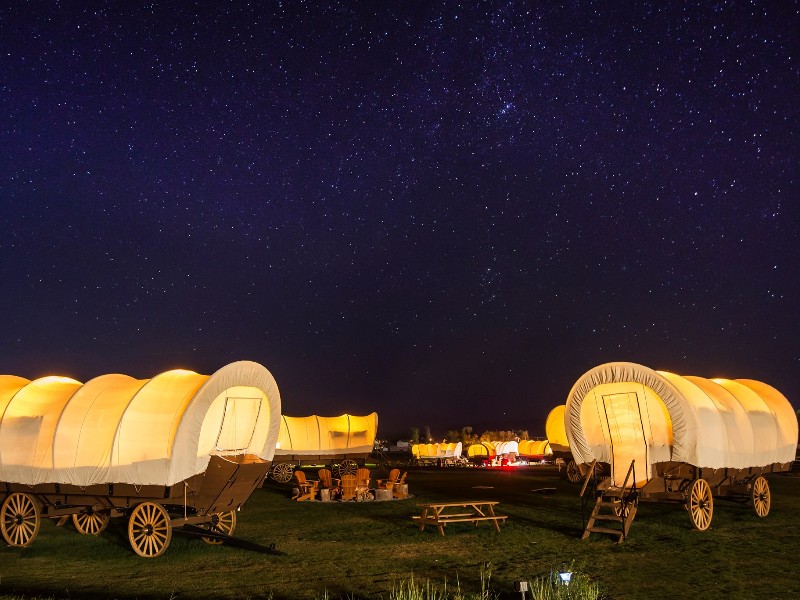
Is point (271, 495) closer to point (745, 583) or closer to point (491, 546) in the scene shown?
point (491, 546)

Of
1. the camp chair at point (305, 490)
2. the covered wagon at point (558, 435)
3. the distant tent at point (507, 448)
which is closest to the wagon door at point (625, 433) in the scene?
the camp chair at point (305, 490)

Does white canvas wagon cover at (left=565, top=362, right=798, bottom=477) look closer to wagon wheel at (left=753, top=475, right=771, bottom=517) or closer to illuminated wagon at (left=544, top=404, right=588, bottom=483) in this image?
wagon wheel at (left=753, top=475, right=771, bottom=517)

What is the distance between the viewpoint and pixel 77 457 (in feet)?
40.9

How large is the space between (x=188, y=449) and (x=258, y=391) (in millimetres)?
2525

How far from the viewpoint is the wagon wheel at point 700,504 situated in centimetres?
1399

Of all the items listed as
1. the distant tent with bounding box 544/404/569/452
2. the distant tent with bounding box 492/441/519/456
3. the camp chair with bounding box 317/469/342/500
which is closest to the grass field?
Result: the camp chair with bounding box 317/469/342/500

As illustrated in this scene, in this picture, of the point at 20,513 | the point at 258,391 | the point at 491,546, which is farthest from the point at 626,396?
the point at 20,513

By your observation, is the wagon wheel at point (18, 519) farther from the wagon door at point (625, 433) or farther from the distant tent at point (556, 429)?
the distant tent at point (556, 429)

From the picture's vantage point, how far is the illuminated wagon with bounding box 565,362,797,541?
45.9 feet

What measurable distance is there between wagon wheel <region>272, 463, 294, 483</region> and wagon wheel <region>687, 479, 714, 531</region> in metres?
21.0

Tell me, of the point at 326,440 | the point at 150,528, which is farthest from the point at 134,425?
the point at 326,440

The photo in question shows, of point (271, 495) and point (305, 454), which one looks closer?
point (271, 495)

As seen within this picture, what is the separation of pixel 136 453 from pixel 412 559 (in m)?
4.94

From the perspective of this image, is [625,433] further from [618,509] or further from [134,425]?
[134,425]
